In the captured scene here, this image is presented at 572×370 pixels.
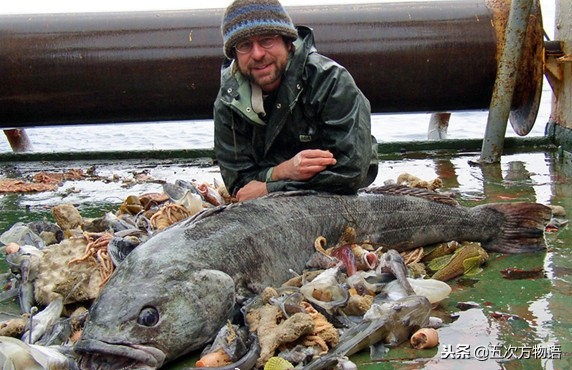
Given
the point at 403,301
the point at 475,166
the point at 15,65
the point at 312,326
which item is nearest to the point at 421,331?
the point at 403,301

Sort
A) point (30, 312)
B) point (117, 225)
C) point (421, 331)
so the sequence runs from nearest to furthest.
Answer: point (421, 331), point (30, 312), point (117, 225)

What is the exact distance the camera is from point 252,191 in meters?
5.01

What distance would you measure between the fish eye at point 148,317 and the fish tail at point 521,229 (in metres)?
2.53

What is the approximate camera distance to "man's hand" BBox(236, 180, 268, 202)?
4.97 m

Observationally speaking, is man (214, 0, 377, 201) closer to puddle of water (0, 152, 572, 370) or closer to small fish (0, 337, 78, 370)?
puddle of water (0, 152, 572, 370)

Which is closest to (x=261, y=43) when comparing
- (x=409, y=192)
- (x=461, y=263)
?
(x=409, y=192)

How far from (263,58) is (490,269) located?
196 centimetres

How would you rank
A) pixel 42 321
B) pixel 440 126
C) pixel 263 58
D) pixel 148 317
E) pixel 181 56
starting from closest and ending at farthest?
pixel 148 317 < pixel 42 321 < pixel 263 58 < pixel 181 56 < pixel 440 126

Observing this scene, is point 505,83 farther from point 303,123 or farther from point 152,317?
point 152,317

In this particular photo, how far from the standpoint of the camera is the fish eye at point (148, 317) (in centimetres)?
320

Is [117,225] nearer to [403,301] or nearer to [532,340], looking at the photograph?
[403,301]

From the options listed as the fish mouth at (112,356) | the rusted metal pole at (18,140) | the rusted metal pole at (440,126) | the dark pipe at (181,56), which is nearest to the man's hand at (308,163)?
the fish mouth at (112,356)

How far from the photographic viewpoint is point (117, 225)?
5055mm

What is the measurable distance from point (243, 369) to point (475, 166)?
546 centimetres
